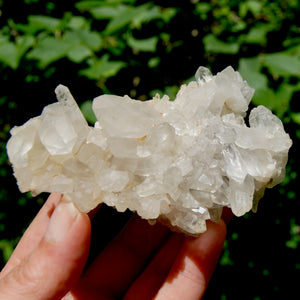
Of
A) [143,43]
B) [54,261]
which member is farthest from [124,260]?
[143,43]

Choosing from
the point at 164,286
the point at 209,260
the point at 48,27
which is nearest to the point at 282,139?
the point at 209,260

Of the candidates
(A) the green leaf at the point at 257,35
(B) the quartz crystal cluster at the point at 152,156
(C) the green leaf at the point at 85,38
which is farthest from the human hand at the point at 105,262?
(A) the green leaf at the point at 257,35

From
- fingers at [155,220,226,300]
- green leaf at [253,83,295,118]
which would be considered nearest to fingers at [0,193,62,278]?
fingers at [155,220,226,300]

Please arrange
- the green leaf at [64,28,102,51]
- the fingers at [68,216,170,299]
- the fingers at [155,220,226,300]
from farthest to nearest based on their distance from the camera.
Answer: the green leaf at [64,28,102,51], the fingers at [68,216,170,299], the fingers at [155,220,226,300]

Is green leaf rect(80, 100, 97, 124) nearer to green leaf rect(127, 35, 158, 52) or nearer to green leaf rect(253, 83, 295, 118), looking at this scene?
green leaf rect(127, 35, 158, 52)

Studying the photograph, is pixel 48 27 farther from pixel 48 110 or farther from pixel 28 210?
pixel 28 210

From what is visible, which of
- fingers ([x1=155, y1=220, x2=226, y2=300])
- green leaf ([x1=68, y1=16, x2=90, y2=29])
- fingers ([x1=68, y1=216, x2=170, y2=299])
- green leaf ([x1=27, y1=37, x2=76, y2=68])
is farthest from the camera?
green leaf ([x1=68, y1=16, x2=90, y2=29])

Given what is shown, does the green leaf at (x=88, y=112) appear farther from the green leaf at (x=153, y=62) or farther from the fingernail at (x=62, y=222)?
the fingernail at (x=62, y=222)
